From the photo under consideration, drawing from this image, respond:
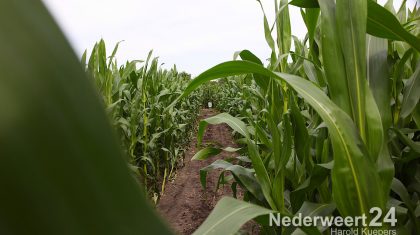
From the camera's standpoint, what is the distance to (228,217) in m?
0.71

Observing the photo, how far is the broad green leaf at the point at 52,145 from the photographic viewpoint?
0.08m

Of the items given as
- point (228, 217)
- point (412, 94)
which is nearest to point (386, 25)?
point (412, 94)

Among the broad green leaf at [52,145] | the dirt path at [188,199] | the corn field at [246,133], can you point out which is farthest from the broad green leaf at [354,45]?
the dirt path at [188,199]

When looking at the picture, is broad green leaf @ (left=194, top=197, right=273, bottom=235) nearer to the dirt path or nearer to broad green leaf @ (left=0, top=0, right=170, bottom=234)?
broad green leaf @ (left=0, top=0, right=170, bottom=234)

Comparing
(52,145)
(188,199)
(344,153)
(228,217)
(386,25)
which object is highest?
(386,25)

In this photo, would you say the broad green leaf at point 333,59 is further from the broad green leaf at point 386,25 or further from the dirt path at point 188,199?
the dirt path at point 188,199

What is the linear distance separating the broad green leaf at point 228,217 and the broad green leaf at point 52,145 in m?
0.58

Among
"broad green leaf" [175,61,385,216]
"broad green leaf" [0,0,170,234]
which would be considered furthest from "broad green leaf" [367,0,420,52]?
"broad green leaf" [0,0,170,234]

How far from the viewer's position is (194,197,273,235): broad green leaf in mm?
668

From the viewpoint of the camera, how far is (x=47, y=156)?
90mm

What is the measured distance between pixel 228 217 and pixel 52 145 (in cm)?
65

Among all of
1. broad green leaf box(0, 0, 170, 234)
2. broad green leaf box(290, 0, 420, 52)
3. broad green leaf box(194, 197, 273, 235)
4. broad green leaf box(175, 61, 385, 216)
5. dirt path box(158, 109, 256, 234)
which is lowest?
dirt path box(158, 109, 256, 234)

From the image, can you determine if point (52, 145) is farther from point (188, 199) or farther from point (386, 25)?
point (188, 199)

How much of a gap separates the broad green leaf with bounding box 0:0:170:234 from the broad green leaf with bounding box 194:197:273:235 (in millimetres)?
584
